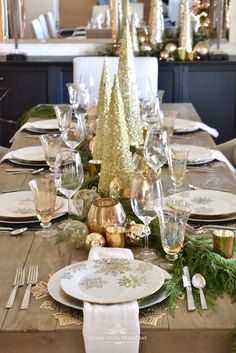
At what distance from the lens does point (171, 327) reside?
119 centimetres

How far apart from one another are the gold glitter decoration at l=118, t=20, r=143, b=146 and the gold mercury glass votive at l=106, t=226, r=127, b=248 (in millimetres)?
861

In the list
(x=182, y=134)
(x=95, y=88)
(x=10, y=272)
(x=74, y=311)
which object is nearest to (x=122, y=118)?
(x=10, y=272)

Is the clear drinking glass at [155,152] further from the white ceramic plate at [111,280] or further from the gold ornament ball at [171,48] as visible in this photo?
the gold ornament ball at [171,48]

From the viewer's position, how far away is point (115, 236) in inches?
60.4

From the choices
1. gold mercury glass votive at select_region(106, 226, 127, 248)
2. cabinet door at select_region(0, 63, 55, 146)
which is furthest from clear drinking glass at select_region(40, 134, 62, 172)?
cabinet door at select_region(0, 63, 55, 146)

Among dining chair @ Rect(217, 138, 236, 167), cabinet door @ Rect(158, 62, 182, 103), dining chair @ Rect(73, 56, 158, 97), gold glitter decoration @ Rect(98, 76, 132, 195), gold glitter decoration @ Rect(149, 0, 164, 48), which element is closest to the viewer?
gold glitter decoration @ Rect(98, 76, 132, 195)

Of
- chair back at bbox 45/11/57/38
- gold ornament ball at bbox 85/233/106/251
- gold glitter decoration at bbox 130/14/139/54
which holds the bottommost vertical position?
gold ornament ball at bbox 85/233/106/251

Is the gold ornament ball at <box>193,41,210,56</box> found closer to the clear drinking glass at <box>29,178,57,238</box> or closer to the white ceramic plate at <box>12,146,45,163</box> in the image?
the white ceramic plate at <box>12,146,45,163</box>

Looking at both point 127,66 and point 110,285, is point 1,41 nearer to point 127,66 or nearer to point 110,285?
point 127,66

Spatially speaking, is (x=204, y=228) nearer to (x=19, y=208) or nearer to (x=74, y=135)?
(x=19, y=208)

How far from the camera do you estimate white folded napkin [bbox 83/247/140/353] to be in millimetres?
1174

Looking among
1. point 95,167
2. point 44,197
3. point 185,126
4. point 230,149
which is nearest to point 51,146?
point 95,167

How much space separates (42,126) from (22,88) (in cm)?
158

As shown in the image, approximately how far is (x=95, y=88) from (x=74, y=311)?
8.64 ft
